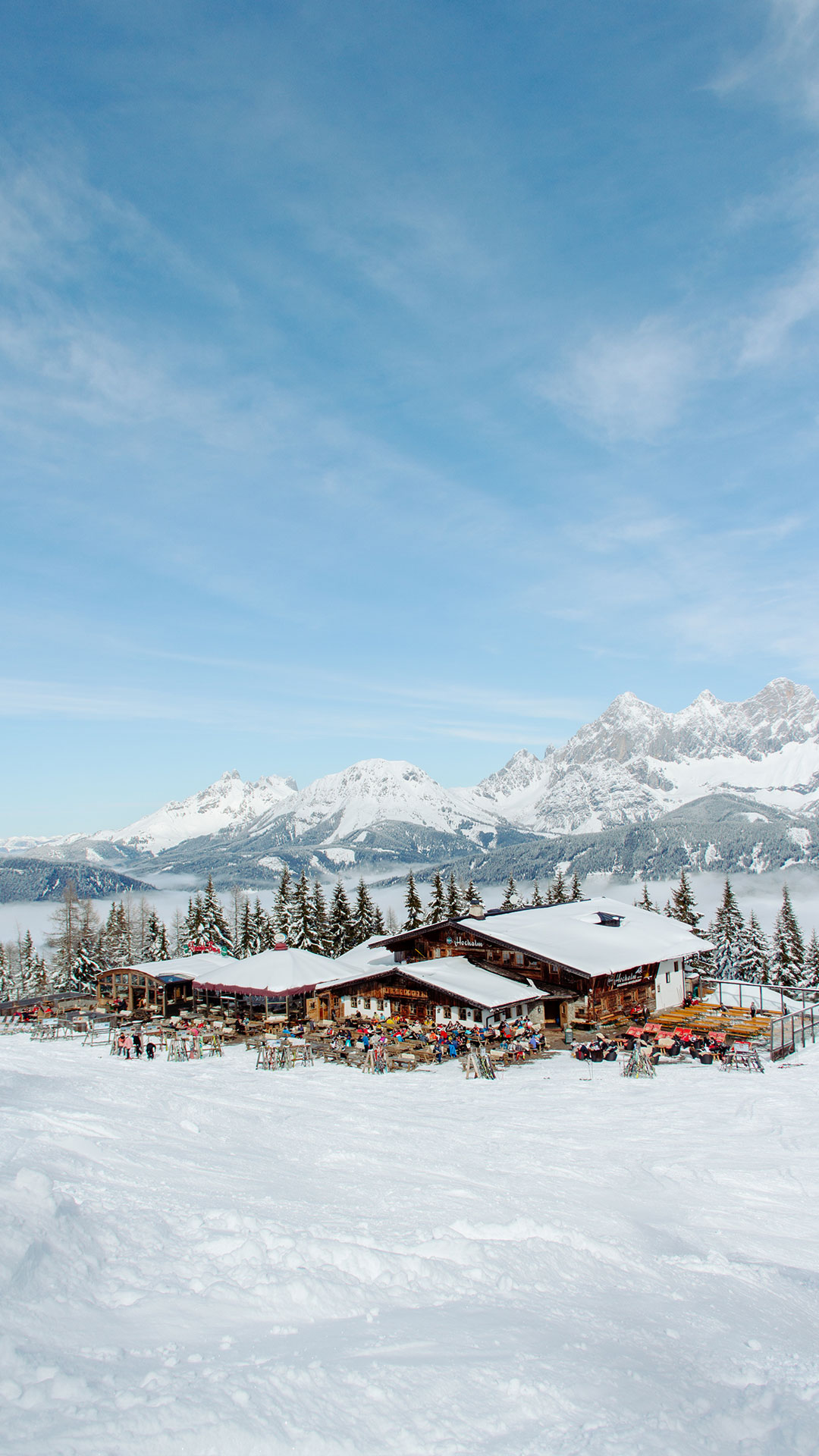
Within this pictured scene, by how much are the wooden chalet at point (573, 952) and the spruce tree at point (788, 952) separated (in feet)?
95.8

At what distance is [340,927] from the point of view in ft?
257

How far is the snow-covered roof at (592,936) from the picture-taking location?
1711 inches

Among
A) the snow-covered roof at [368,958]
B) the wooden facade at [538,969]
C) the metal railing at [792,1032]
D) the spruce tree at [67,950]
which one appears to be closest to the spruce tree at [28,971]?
the spruce tree at [67,950]

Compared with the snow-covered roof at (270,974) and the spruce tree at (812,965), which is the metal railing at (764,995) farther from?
the spruce tree at (812,965)

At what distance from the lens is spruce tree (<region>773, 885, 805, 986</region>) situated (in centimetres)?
7694

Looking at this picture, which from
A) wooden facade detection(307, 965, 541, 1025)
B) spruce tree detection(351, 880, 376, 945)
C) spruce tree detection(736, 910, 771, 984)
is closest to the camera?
wooden facade detection(307, 965, 541, 1025)

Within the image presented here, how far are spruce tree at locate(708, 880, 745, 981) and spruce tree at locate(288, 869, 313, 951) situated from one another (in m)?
39.9

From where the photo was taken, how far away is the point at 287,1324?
26.5ft

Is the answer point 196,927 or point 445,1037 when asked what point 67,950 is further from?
point 445,1037

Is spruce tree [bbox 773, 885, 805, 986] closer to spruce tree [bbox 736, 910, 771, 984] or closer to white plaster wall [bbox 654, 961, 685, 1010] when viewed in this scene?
spruce tree [bbox 736, 910, 771, 984]

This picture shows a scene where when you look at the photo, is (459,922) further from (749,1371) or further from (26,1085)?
(749,1371)

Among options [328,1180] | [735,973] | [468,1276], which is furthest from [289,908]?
[468,1276]

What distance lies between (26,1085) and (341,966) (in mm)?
27336

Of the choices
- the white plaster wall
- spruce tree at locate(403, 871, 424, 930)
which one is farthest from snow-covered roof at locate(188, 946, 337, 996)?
spruce tree at locate(403, 871, 424, 930)
